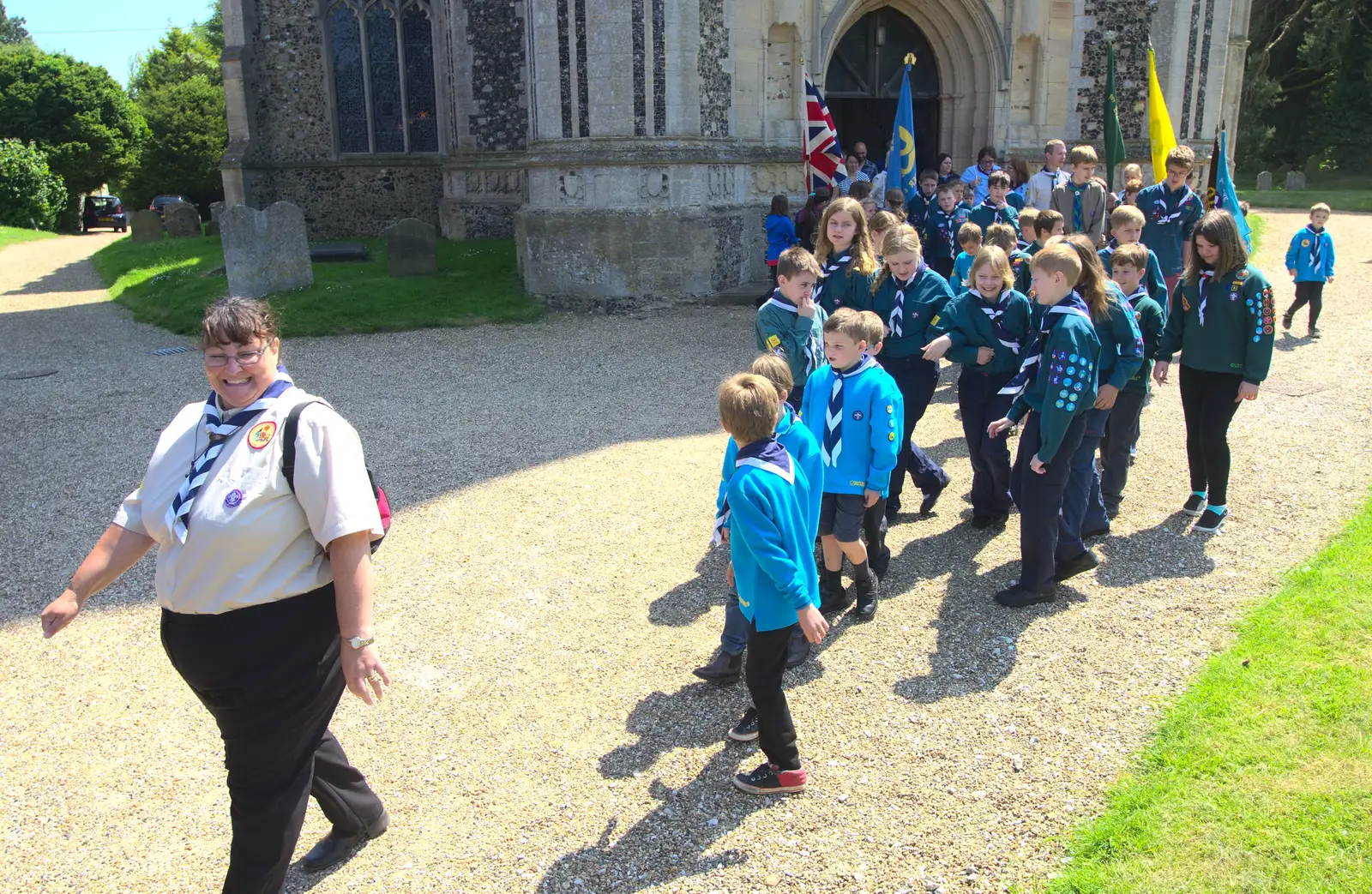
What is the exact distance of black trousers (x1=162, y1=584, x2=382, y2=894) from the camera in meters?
2.72

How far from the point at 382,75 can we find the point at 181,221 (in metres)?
6.45

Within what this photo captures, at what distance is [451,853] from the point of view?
3.33 m

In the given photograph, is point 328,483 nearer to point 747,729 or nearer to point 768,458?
point 768,458

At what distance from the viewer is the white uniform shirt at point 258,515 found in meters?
2.66

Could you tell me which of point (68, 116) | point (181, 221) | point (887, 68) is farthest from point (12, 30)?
point (887, 68)

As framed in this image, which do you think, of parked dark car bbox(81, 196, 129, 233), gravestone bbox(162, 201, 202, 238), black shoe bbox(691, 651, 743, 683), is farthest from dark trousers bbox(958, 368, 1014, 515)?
parked dark car bbox(81, 196, 129, 233)

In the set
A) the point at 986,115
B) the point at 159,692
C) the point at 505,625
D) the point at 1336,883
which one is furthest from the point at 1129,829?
the point at 986,115

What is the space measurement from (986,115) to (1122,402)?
37.5 ft

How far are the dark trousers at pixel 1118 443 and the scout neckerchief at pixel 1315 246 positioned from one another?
630cm

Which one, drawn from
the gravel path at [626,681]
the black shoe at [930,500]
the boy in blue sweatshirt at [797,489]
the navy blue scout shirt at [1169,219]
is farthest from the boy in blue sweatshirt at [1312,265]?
the boy in blue sweatshirt at [797,489]

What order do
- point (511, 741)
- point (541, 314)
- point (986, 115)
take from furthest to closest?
1. point (986, 115)
2. point (541, 314)
3. point (511, 741)

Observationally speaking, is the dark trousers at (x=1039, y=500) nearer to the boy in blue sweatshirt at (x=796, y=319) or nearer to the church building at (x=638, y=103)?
the boy in blue sweatshirt at (x=796, y=319)

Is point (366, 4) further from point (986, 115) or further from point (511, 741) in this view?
point (511, 741)

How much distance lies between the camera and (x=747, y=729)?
12.7ft
